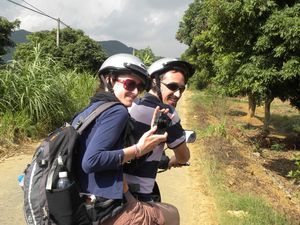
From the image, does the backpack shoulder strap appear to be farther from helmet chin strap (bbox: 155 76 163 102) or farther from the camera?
helmet chin strap (bbox: 155 76 163 102)

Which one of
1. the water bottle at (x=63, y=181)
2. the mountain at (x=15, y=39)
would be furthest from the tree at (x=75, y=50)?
the water bottle at (x=63, y=181)

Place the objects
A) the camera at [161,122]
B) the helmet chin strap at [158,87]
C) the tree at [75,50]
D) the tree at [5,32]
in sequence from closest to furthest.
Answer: the camera at [161,122]
the helmet chin strap at [158,87]
the tree at [5,32]
the tree at [75,50]

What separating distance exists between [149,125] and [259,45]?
303 inches

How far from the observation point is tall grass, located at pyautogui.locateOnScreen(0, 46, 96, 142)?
812 centimetres

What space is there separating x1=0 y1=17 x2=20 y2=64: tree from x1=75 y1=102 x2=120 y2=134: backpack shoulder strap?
2658cm

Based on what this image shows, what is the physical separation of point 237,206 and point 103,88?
3766 millimetres

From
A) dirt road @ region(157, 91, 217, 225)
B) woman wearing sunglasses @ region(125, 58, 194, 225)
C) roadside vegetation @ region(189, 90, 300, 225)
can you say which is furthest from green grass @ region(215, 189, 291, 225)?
woman wearing sunglasses @ region(125, 58, 194, 225)

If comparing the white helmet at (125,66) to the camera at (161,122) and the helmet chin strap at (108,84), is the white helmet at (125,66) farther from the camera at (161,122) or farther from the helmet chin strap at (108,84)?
the camera at (161,122)

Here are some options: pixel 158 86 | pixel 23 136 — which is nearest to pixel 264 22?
pixel 23 136

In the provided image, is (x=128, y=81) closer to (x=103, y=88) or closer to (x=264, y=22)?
(x=103, y=88)

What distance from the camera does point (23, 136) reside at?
8.05 metres

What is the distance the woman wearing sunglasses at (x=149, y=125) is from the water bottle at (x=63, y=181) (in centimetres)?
45

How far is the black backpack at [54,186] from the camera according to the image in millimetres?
1767

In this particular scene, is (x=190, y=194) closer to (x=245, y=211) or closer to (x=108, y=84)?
(x=245, y=211)
